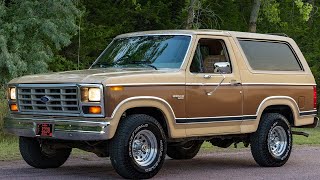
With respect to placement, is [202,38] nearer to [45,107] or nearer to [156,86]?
[156,86]

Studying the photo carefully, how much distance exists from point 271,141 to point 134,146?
9.75ft

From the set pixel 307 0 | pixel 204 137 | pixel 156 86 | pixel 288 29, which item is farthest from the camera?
pixel 307 0

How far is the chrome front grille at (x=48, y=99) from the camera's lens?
9.23m

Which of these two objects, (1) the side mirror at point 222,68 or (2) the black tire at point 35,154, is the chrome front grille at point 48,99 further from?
(1) the side mirror at point 222,68

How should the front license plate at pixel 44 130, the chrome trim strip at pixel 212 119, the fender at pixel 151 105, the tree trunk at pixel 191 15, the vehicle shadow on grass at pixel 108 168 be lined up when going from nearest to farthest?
the fender at pixel 151 105 < the front license plate at pixel 44 130 < the vehicle shadow on grass at pixel 108 168 < the chrome trim strip at pixel 212 119 < the tree trunk at pixel 191 15

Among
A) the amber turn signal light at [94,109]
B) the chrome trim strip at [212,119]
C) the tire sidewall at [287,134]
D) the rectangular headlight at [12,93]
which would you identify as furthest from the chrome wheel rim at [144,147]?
the tire sidewall at [287,134]

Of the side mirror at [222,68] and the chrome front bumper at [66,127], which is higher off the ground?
the side mirror at [222,68]

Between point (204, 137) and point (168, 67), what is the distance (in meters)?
1.26

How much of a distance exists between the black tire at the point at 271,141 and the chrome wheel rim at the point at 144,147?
7.62 ft

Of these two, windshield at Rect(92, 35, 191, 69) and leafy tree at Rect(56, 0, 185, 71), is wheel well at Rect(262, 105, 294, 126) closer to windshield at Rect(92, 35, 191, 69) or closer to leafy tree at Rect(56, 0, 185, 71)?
windshield at Rect(92, 35, 191, 69)

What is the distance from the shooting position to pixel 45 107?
31.4ft

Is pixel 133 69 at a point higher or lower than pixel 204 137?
higher

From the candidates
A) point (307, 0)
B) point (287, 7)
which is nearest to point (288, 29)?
point (287, 7)

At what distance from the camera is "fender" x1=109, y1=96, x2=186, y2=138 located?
9.02m
